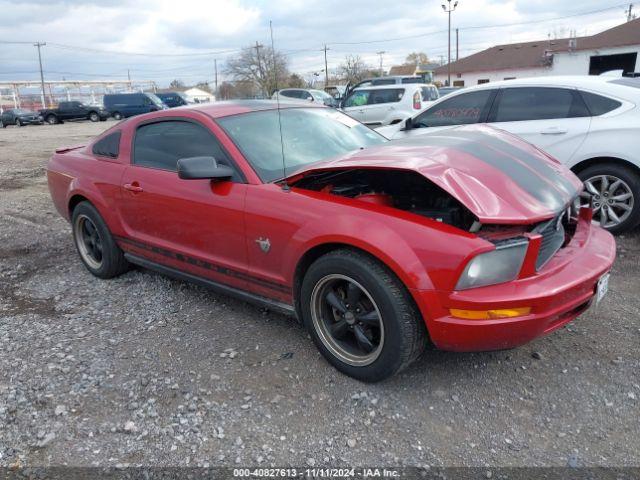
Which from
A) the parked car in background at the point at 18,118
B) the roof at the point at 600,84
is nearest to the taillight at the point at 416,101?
the roof at the point at 600,84

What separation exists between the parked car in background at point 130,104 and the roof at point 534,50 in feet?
105

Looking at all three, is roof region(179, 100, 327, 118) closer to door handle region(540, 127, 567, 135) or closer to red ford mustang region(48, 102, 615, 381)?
red ford mustang region(48, 102, 615, 381)

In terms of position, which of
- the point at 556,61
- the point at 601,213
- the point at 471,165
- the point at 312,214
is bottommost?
the point at 601,213

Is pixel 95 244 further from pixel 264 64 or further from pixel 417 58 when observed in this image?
pixel 417 58

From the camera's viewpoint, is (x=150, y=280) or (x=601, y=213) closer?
(x=150, y=280)

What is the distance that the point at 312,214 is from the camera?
2742mm

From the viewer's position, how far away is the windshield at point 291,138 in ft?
10.7

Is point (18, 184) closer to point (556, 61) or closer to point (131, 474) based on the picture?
point (131, 474)

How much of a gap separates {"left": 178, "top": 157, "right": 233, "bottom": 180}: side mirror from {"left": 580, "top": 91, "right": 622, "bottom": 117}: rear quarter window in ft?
13.1

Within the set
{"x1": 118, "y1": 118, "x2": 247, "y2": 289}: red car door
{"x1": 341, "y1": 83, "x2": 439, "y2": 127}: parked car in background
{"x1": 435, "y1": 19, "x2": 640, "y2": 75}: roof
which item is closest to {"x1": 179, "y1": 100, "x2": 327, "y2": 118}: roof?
{"x1": 118, "y1": 118, "x2": 247, "y2": 289}: red car door

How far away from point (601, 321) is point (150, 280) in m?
3.61

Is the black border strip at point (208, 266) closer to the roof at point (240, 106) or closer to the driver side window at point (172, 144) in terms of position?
the driver side window at point (172, 144)

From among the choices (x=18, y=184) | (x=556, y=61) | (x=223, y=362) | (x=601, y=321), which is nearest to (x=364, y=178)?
(x=223, y=362)

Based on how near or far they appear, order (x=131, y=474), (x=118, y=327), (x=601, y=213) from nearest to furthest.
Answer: (x=131, y=474) → (x=118, y=327) → (x=601, y=213)
